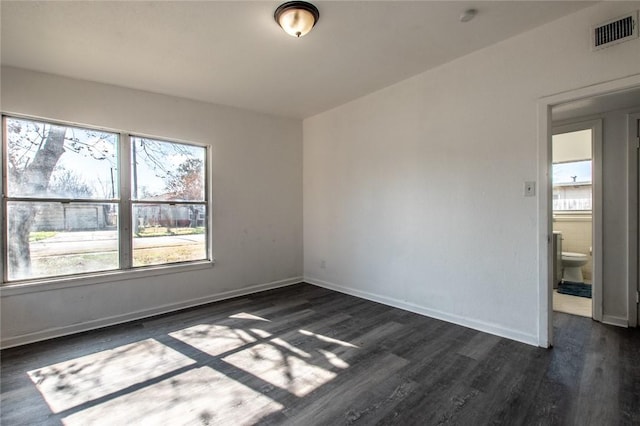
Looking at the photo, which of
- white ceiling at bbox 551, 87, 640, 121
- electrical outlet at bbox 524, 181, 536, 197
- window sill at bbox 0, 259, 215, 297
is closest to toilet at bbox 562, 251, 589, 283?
white ceiling at bbox 551, 87, 640, 121

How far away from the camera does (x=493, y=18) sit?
2.33 metres

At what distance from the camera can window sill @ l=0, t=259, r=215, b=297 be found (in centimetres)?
278

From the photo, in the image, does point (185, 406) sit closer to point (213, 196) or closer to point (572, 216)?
point (213, 196)

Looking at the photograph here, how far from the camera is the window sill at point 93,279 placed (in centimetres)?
278

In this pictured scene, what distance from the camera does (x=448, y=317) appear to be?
3.13 meters

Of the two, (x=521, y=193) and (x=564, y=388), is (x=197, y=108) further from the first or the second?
(x=564, y=388)

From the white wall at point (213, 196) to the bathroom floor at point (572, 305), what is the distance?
142 inches

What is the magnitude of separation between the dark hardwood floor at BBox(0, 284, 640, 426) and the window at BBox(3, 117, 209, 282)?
826 mm

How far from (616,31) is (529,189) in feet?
4.07

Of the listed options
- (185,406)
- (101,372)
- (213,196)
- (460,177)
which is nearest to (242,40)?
(213,196)

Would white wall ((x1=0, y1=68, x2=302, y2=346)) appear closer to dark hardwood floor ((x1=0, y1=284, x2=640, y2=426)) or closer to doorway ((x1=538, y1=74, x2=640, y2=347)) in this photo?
dark hardwood floor ((x1=0, y1=284, x2=640, y2=426))

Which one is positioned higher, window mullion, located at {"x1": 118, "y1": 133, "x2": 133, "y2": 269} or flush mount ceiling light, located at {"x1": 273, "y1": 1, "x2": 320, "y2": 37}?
flush mount ceiling light, located at {"x1": 273, "y1": 1, "x2": 320, "y2": 37}

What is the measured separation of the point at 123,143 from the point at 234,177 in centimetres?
137

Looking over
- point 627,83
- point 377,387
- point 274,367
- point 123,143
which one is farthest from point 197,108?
point 627,83
